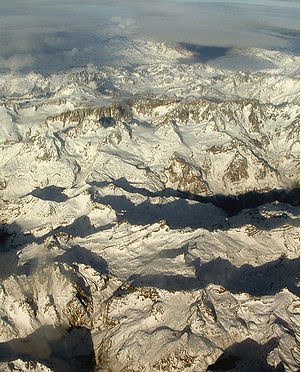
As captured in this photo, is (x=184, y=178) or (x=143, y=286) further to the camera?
(x=184, y=178)

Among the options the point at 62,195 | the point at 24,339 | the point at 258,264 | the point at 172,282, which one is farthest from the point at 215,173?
the point at 24,339

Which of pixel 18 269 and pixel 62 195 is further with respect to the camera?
pixel 62 195

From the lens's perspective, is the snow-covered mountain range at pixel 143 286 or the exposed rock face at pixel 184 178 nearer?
the snow-covered mountain range at pixel 143 286

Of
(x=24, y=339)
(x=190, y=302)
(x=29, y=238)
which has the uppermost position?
(x=190, y=302)

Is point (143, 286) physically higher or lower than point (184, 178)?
higher

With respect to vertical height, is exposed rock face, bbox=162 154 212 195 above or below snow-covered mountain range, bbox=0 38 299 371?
below

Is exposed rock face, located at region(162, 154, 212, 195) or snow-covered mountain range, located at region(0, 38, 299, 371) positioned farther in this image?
exposed rock face, located at region(162, 154, 212, 195)

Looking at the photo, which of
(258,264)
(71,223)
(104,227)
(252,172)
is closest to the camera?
(258,264)

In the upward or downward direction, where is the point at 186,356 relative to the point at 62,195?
upward

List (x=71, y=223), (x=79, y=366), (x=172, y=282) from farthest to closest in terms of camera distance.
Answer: (x=71, y=223) < (x=172, y=282) < (x=79, y=366)

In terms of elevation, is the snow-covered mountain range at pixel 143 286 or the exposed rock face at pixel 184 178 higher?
the snow-covered mountain range at pixel 143 286

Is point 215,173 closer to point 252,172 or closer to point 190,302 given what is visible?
point 252,172
